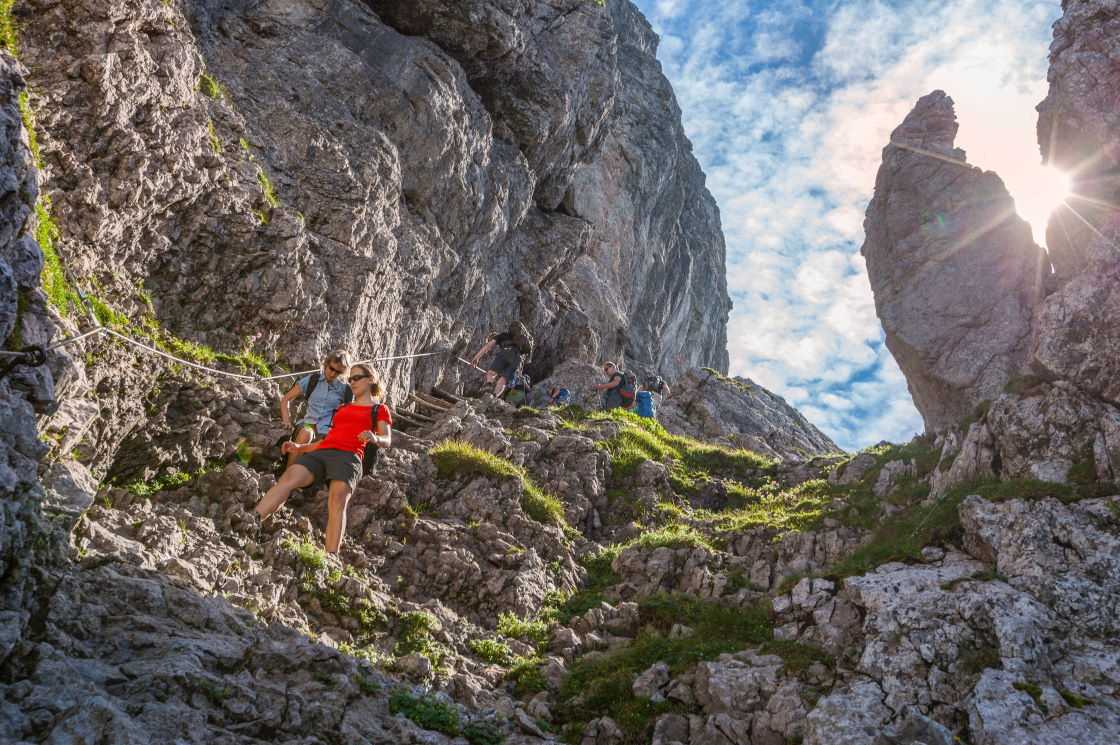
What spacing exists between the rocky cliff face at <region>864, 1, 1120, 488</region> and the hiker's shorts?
1623cm

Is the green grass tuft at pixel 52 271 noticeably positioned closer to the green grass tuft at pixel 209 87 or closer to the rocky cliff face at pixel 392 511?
the rocky cliff face at pixel 392 511

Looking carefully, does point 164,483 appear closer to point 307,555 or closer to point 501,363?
point 307,555

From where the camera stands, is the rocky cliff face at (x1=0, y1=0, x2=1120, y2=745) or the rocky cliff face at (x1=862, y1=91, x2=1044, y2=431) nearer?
the rocky cliff face at (x1=0, y1=0, x2=1120, y2=745)

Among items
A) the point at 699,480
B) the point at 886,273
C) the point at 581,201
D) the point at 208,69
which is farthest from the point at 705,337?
the point at 208,69

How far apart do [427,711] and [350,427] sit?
558cm

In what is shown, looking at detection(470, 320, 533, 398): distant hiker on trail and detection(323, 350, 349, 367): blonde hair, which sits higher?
detection(470, 320, 533, 398): distant hiker on trail

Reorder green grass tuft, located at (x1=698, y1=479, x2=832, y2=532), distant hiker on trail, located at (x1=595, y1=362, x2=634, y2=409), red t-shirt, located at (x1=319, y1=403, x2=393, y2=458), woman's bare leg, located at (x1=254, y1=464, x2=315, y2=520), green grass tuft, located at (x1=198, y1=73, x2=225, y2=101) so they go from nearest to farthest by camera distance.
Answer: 1. woman's bare leg, located at (x1=254, y1=464, x2=315, y2=520)
2. red t-shirt, located at (x1=319, y1=403, x2=393, y2=458)
3. green grass tuft, located at (x1=698, y1=479, x2=832, y2=532)
4. green grass tuft, located at (x1=198, y1=73, x2=225, y2=101)
5. distant hiker on trail, located at (x1=595, y1=362, x2=634, y2=409)

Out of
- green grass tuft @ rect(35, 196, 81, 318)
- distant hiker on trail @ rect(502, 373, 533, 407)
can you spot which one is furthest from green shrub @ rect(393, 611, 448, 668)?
distant hiker on trail @ rect(502, 373, 533, 407)

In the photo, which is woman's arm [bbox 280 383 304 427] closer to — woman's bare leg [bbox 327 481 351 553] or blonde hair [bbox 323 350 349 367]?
blonde hair [bbox 323 350 349 367]

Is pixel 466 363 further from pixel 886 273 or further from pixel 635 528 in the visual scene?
pixel 886 273

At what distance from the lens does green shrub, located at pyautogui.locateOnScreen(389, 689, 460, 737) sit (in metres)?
8.84

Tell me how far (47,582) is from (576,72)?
113 ft

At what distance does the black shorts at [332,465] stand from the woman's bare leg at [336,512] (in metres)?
0.12

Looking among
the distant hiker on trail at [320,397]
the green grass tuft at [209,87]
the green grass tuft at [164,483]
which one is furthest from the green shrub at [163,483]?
the green grass tuft at [209,87]
